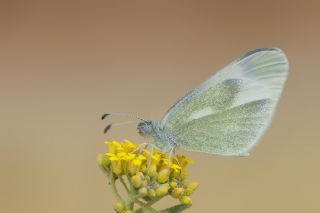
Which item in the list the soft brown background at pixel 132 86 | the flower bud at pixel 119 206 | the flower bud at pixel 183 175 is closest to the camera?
the flower bud at pixel 119 206

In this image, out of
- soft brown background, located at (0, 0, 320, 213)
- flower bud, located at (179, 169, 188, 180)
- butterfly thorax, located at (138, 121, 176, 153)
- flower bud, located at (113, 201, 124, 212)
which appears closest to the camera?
flower bud, located at (113, 201, 124, 212)

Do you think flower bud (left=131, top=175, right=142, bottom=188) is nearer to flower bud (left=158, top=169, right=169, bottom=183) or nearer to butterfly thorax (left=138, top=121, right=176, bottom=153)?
flower bud (left=158, top=169, right=169, bottom=183)

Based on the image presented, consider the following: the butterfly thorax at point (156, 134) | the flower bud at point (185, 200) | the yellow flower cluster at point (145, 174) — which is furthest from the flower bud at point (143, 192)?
the butterfly thorax at point (156, 134)

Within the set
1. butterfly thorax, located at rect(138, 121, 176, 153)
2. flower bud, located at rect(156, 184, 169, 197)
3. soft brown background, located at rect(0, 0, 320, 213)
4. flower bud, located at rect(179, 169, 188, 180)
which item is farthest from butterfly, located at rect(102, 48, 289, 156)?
soft brown background, located at rect(0, 0, 320, 213)

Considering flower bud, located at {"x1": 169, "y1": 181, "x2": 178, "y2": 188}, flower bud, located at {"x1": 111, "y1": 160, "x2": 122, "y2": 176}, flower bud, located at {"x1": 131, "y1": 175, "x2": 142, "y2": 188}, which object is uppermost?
flower bud, located at {"x1": 111, "y1": 160, "x2": 122, "y2": 176}

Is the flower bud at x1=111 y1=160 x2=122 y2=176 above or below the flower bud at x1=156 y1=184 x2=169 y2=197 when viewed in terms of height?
above

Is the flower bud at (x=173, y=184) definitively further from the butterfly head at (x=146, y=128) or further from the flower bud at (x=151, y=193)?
the butterfly head at (x=146, y=128)

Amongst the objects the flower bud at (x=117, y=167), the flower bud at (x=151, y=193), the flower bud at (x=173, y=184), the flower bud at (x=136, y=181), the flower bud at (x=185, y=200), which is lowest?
the flower bud at (x=185, y=200)

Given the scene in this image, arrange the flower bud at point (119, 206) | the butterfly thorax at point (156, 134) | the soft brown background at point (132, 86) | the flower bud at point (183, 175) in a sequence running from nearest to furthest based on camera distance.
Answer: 1. the flower bud at point (119, 206)
2. the flower bud at point (183, 175)
3. the butterfly thorax at point (156, 134)
4. the soft brown background at point (132, 86)
